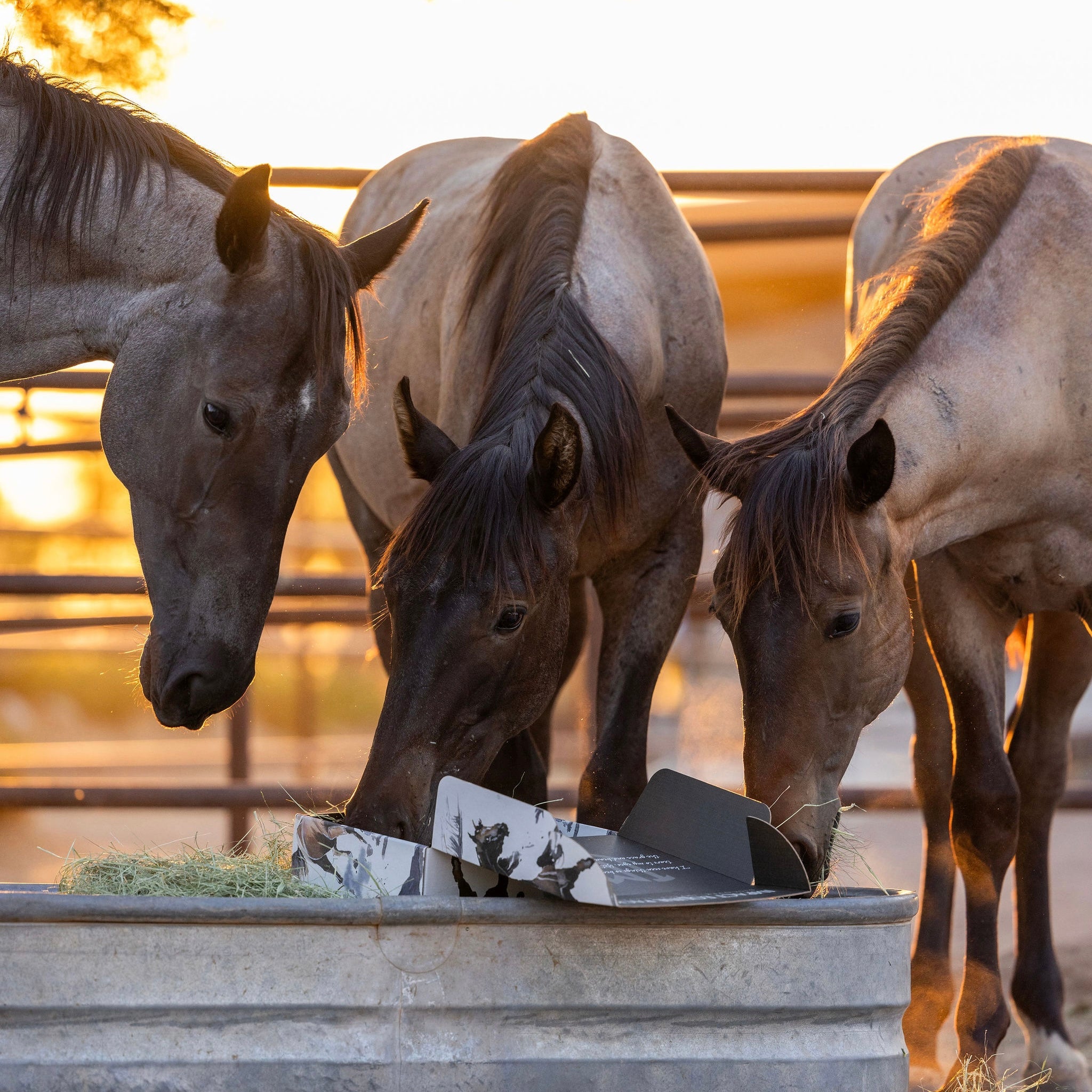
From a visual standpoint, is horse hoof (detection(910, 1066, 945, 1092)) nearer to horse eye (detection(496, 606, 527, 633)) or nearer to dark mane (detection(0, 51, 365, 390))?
horse eye (detection(496, 606, 527, 633))

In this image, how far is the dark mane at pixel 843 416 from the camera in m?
2.40

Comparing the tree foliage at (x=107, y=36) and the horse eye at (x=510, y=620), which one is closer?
the horse eye at (x=510, y=620)

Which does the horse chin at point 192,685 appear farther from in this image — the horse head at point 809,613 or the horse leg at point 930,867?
the horse leg at point 930,867

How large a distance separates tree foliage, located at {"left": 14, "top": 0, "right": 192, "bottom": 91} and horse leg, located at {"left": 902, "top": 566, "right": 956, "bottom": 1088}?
2.67 m

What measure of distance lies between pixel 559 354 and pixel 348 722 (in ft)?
31.7

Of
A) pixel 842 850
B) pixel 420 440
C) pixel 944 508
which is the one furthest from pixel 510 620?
pixel 944 508

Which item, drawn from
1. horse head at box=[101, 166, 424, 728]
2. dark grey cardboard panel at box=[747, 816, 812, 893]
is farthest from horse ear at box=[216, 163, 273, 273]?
dark grey cardboard panel at box=[747, 816, 812, 893]

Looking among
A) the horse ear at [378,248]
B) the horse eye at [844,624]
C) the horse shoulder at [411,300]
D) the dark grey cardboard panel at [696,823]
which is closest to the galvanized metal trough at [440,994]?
the dark grey cardboard panel at [696,823]

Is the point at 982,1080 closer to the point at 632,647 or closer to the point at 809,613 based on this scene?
the point at 809,613

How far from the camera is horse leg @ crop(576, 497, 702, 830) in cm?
285

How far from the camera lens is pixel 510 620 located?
2.41 meters

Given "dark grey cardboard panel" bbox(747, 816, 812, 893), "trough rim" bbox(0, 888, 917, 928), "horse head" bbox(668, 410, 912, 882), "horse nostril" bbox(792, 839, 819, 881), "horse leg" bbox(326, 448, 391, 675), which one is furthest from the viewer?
"horse leg" bbox(326, 448, 391, 675)

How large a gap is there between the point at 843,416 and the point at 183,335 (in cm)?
126

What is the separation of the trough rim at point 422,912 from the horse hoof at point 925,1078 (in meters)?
1.26
